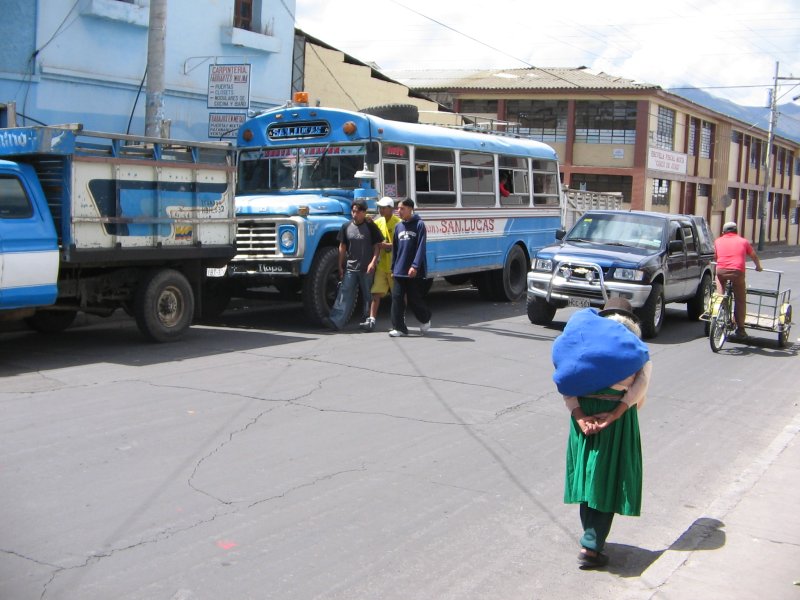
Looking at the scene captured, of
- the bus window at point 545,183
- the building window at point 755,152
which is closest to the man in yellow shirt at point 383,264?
the bus window at point 545,183

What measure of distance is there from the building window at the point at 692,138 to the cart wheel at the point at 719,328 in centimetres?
4000

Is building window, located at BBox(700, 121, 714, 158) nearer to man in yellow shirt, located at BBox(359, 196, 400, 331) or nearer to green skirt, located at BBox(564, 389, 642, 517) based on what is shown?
man in yellow shirt, located at BBox(359, 196, 400, 331)

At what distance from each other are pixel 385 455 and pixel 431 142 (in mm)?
8920

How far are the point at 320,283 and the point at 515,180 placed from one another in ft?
20.9

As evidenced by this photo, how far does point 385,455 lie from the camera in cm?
685

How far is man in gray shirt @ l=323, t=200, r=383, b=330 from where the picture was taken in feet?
41.0

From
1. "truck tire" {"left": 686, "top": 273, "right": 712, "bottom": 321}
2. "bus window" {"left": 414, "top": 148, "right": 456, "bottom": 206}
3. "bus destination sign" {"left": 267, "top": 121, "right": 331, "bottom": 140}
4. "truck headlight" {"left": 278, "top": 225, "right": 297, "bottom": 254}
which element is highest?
"bus destination sign" {"left": 267, "top": 121, "right": 331, "bottom": 140}

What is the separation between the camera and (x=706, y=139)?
54.3 metres

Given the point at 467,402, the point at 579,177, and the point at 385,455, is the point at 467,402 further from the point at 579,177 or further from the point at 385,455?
the point at 579,177

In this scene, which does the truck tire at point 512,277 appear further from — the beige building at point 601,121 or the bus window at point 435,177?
the beige building at point 601,121

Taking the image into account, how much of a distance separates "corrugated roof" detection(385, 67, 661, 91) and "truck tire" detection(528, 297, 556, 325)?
31120 millimetres

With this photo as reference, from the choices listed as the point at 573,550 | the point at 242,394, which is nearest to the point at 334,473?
the point at 573,550

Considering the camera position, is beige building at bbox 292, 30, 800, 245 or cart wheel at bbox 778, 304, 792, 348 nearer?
cart wheel at bbox 778, 304, 792, 348

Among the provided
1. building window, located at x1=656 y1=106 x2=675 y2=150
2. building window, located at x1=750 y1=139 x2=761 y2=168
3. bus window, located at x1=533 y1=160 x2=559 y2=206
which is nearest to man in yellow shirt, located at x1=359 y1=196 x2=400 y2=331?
bus window, located at x1=533 y1=160 x2=559 y2=206
